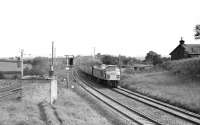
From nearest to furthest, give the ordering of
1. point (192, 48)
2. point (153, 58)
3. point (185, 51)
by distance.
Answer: point (185, 51) → point (192, 48) → point (153, 58)

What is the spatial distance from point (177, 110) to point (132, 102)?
476cm

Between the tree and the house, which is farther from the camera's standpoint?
the tree

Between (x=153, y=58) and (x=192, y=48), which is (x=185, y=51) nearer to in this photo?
(x=192, y=48)

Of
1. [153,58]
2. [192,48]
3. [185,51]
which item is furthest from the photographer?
[153,58]

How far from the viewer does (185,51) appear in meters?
55.8

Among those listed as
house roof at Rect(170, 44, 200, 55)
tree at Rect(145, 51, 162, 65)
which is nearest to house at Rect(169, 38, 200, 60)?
house roof at Rect(170, 44, 200, 55)

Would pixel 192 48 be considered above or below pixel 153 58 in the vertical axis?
above

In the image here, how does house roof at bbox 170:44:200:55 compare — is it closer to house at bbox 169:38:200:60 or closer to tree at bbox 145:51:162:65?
house at bbox 169:38:200:60

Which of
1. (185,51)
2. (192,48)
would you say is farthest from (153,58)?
(185,51)

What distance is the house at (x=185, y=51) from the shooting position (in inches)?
2168

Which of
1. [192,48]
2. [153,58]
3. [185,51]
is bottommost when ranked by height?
[153,58]

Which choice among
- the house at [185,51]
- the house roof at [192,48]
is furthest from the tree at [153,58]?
the house roof at [192,48]


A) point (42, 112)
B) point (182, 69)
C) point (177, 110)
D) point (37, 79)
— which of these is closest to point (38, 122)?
point (42, 112)

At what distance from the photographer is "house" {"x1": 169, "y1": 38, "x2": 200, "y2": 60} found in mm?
55062
